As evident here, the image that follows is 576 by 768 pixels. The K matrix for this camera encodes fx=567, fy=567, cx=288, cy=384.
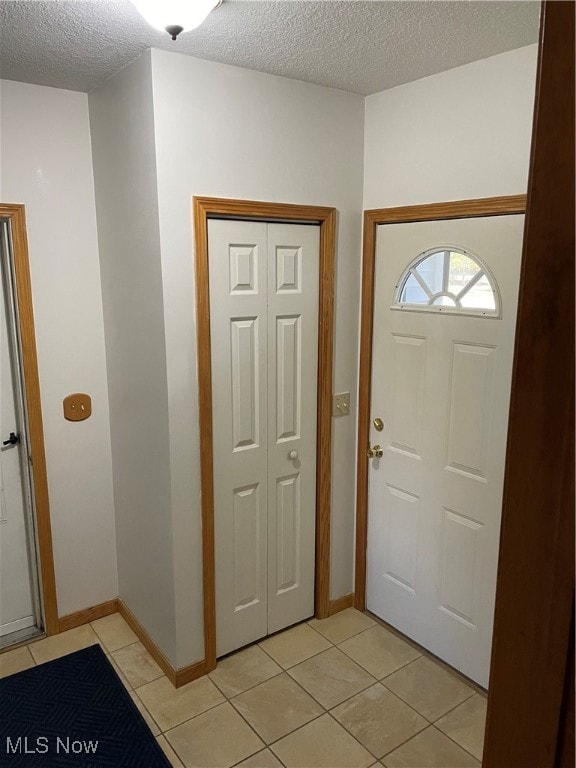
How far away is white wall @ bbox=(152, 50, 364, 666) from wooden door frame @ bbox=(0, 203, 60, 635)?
75cm

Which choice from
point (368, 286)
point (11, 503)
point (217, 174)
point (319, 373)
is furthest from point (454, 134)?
point (11, 503)

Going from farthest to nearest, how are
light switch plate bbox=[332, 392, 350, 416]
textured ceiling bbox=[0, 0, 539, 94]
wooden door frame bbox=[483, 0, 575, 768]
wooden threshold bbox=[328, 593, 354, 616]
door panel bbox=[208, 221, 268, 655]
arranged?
wooden threshold bbox=[328, 593, 354, 616]
light switch plate bbox=[332, 392, 350, 416]
door panel bbox=[208, 221, 268, 655]
textured ceiling bbox=[0, 0, 539, 94]
wooden door frame bbox=[483, 0, 575, 768]

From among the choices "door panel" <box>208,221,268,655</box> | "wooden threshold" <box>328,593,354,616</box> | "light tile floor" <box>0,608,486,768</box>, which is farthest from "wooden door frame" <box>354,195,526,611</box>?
"door panel" <box>208,221,268,655</box>

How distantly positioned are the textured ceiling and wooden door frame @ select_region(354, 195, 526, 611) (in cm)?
53

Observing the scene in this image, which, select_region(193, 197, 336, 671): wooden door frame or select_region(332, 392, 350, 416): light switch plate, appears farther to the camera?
select_region(332, 392, 350, 416): light switch plate

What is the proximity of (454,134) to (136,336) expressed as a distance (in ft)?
5.11

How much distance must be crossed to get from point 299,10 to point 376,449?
1.88m

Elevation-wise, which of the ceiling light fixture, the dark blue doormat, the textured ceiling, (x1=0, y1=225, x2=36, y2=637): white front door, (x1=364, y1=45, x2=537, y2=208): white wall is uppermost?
the textured ceiling

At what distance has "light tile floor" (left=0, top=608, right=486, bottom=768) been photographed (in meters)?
2.15

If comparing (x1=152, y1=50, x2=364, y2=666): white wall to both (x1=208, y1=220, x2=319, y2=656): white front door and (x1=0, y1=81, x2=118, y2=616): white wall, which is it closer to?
(x1=208, y1=220, x2=319, y2=656): white front door

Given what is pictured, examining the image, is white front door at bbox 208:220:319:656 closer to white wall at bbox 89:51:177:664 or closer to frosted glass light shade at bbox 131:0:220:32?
white wall at bbox 89:51:177:664

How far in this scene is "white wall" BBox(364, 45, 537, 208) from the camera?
2.07 meters

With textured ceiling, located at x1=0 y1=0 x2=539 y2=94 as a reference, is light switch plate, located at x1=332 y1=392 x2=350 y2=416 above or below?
below

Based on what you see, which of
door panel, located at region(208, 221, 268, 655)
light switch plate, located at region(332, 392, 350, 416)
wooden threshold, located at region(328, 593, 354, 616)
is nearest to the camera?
door panel, located at region(208, 221, 268, 655)
